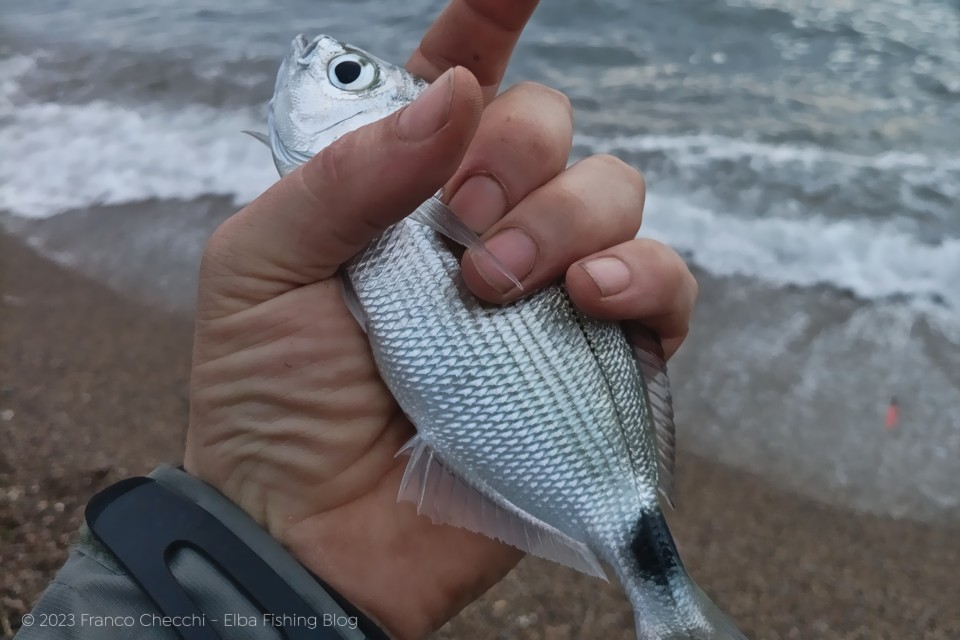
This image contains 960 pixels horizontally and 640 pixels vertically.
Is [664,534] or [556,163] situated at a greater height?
[556,163]

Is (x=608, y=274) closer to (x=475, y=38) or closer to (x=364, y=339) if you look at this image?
(x=364, y=339)

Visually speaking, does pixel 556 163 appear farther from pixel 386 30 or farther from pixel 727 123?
pixel 386 30

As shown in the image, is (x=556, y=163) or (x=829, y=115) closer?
(x=556, y=163)

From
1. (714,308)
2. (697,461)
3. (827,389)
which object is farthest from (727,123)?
(697,461)

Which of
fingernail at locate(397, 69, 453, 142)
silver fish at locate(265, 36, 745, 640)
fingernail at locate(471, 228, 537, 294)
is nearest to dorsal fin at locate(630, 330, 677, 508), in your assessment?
silver fish at locate(265, 36, 745, 640)

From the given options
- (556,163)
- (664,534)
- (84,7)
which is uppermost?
(556,163)
